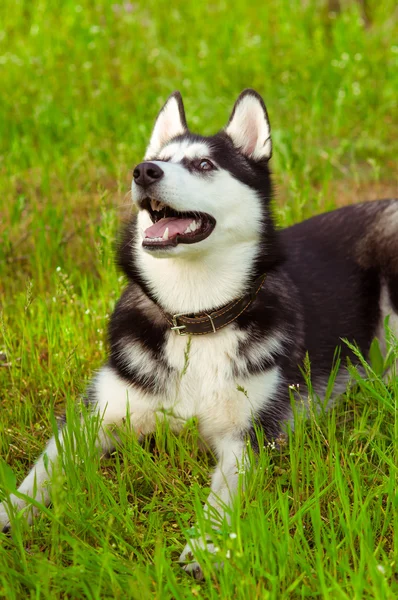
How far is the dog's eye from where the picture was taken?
10.8ft

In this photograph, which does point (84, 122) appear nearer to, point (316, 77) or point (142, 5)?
point (316, 77)

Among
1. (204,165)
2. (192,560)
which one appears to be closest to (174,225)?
(204,165)

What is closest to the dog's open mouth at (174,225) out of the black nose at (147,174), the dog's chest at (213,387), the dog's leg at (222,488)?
the black nose at (147,174)

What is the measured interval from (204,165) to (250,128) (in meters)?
0.41

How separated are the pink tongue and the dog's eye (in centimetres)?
28

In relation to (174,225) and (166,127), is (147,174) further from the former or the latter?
(166,127)

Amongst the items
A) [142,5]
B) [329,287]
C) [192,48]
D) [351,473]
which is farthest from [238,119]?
[142,5]

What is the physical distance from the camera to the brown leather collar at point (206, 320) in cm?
322

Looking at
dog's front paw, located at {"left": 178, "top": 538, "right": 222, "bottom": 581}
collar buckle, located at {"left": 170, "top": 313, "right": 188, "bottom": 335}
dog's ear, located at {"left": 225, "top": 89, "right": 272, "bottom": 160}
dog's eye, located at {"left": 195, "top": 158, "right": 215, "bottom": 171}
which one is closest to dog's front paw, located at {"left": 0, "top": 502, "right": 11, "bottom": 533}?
dog's front paw, located at {"left": 178, "top": 538, "right": 222, "bottom": 581}

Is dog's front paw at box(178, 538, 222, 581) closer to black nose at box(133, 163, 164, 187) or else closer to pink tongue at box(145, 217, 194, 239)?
pink tongue at box(145, 217, 194, 239)

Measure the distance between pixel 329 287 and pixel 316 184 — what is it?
7.42ft

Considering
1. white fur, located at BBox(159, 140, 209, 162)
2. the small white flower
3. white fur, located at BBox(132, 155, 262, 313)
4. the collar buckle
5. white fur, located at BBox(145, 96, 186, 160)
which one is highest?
white fur, located at BBox(145, 96, 186, 160)

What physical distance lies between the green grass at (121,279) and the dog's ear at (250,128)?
2.90 ft

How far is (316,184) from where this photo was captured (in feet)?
20.4
